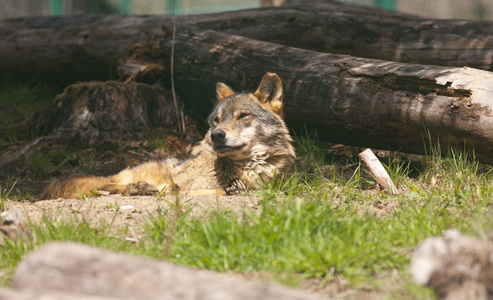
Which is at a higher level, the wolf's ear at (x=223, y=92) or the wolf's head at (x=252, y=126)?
the wolf's ear at (x=223, y=92)

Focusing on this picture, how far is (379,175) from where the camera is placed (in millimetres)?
4973

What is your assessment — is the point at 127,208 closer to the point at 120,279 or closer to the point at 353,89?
the point at 120,279

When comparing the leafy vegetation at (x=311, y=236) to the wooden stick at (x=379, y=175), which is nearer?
the leafy vegetation at (x=311, y=236)

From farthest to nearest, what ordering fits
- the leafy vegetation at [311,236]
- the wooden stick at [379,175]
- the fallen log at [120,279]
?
1. the wooden stick at [379,175]
2. the leafy vegetation at [311,236]
3. the fallen log at [120,279]

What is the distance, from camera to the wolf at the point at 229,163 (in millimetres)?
5164

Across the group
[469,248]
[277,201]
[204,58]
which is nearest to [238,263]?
[277,201]

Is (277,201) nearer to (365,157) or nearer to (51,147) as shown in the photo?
(365,157)

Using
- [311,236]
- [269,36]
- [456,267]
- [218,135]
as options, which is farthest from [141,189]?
[269,36]

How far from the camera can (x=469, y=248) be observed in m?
2.45

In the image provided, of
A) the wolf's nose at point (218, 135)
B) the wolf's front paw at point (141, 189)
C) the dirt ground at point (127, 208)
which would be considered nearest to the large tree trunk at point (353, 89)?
the wolf's nose at point (218, 135)

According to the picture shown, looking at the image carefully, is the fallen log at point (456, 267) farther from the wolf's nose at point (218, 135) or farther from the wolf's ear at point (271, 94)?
the wolf's ear at point (271, 94)

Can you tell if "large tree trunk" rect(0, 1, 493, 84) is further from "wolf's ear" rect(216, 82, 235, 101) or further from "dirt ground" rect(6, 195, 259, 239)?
"dirt ground" rect(6, 195, 259, 239)

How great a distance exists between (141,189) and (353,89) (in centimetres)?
288

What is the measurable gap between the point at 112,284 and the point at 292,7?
267 inches
